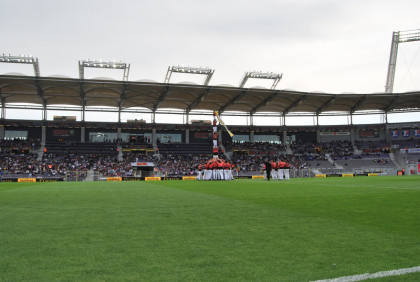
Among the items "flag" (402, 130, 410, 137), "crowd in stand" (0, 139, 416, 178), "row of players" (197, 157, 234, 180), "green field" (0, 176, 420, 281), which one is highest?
"flag" (402, 130, 410, 137)

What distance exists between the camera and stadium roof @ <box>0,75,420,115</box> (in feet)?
156

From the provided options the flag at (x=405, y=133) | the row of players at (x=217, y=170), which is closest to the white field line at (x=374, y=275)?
the row of players at (x=217, y=170)

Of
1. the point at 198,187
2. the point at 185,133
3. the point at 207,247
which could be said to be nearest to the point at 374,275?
the point at 207,247

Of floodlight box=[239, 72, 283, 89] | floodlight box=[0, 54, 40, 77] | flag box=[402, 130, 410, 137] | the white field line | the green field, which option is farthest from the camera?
flag box=[402, 130, 410, 137]

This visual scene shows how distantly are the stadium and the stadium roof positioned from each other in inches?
12.0

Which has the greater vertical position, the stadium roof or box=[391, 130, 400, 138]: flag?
the stadium roof

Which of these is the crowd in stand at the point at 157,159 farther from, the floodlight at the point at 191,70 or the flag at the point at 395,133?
the floodlight at the point at 191,70

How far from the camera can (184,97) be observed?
181 feet

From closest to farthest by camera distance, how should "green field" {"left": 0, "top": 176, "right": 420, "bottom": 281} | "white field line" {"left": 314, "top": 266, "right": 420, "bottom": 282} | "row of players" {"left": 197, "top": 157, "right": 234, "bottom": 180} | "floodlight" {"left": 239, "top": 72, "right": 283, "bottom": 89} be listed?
"white field line" {"left": 314, "top": 266, "right": 420, "bottom": 282} < "green field" {"left": 0, "top": 176, "right": 420, "bottom": 281} < "row of players" {"left": 197, "top": 157, "right": 234, "bottom": 180} < "floodlight" {"left": 239, "top": 72, "right": 283, "bottom": 89}

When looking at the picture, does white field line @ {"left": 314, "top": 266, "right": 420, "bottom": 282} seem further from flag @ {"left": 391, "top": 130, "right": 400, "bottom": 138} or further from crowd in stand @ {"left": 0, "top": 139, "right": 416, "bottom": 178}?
flag @ {"left": 391, "top": 130, "right": 400, "bottom": 138}

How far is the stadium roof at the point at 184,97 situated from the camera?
47684 mm

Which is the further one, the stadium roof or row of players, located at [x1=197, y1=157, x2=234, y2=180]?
the stadium roof

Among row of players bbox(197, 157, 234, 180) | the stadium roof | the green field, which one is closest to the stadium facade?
the stadium roof

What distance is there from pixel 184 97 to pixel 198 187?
117ft
